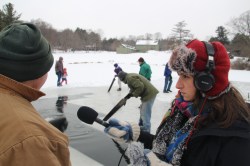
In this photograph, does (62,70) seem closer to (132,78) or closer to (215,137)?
(132,78)

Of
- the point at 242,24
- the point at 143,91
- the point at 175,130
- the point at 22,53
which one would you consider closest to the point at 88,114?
the point at 175,130

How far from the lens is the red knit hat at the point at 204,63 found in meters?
1.75

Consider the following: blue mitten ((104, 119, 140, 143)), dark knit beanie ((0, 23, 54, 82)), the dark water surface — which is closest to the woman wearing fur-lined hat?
blue mitten ((104, 119, 140, 143))

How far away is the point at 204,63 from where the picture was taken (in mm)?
1776

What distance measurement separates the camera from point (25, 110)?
1.18m

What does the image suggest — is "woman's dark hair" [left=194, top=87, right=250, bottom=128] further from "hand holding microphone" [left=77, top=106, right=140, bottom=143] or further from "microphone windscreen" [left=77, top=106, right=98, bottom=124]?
"microphone windscreen" [left=77, top=106, right=98, bottom=124]

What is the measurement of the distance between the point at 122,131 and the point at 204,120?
0.80 metres

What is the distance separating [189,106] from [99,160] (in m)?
3.13

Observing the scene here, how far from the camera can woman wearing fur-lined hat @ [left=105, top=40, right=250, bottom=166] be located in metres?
1.57

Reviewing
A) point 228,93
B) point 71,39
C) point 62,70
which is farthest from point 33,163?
point 71,39

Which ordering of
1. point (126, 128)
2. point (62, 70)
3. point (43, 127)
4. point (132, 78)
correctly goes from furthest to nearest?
point (62, 70) < point (132, 78) < point (126, 128) < point (43, 127)

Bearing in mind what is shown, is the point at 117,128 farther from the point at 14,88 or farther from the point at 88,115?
the point at 14,88

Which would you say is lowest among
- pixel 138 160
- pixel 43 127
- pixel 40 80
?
pixel 138 160

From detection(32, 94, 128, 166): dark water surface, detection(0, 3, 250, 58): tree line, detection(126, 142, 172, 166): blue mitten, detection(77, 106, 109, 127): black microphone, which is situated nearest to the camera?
detection(126, 142, 172, 166): blue mitten
